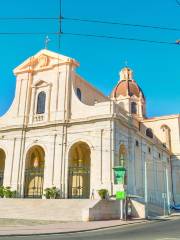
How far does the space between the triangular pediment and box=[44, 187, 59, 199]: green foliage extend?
14919 mm

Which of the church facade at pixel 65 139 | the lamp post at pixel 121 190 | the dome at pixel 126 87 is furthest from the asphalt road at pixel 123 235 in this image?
the dome at pixel 126 87

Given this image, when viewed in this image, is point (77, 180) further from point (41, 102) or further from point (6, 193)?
point (41, 102)

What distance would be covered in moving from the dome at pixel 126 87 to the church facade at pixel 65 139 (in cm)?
1809

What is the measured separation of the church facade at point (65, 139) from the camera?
32031 mm

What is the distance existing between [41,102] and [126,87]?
88.6 ft

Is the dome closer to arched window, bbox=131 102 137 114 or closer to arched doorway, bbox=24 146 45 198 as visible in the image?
arched window, bbox=131 102 137 114

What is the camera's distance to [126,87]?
6153cm

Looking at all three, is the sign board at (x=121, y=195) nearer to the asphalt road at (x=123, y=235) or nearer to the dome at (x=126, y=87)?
the asphalt road at (x=123, y=235)

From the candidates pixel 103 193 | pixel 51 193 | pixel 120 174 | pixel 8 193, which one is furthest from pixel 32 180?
pixel 120 174

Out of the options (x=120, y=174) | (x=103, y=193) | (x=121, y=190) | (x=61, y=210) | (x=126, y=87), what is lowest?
(x=61, y=210)

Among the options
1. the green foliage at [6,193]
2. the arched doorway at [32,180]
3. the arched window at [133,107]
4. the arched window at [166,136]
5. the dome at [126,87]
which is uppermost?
the dome at [126,87]

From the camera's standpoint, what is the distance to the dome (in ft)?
200

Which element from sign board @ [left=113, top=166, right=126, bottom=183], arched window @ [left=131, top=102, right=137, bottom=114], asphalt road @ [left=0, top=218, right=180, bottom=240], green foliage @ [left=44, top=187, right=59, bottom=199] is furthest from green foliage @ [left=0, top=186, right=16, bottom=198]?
arched window @ [left=131, top=102, right=137, bottom=114]

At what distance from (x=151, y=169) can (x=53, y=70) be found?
59.7ft
